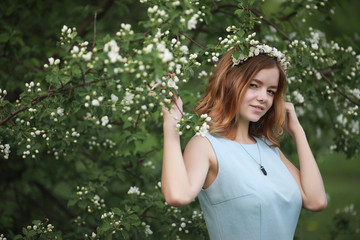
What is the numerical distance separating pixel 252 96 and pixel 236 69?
200 millimetres

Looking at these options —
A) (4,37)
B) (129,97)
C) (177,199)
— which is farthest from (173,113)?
(4,37)

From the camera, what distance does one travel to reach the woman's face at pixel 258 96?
265 cm

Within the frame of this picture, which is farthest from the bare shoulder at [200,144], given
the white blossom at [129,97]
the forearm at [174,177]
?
the white blossom at [129,97]

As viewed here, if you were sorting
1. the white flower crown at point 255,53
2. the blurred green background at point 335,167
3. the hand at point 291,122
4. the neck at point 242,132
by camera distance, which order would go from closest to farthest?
the white flower crown at point 255,53 < the neck at point 242,132 < the hand at point 291,122 < the blurred green background at point 335,167

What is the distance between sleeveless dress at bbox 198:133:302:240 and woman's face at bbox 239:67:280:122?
212 millimetres

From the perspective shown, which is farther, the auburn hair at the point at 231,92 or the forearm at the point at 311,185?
the forearm at the point at 311,185

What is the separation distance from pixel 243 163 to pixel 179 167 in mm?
528

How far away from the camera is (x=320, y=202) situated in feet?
9.25

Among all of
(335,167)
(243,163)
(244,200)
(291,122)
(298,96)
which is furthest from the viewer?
(335,167)

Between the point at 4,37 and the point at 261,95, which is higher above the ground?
the point at 261,95

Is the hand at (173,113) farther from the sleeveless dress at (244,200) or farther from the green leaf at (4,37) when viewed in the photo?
the green leaf at (4,37)

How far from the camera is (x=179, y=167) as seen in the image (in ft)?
7.23

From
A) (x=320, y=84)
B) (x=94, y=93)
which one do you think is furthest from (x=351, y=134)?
(x=94, y=93)

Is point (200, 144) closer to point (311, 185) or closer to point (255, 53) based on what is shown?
point (255, 53)
